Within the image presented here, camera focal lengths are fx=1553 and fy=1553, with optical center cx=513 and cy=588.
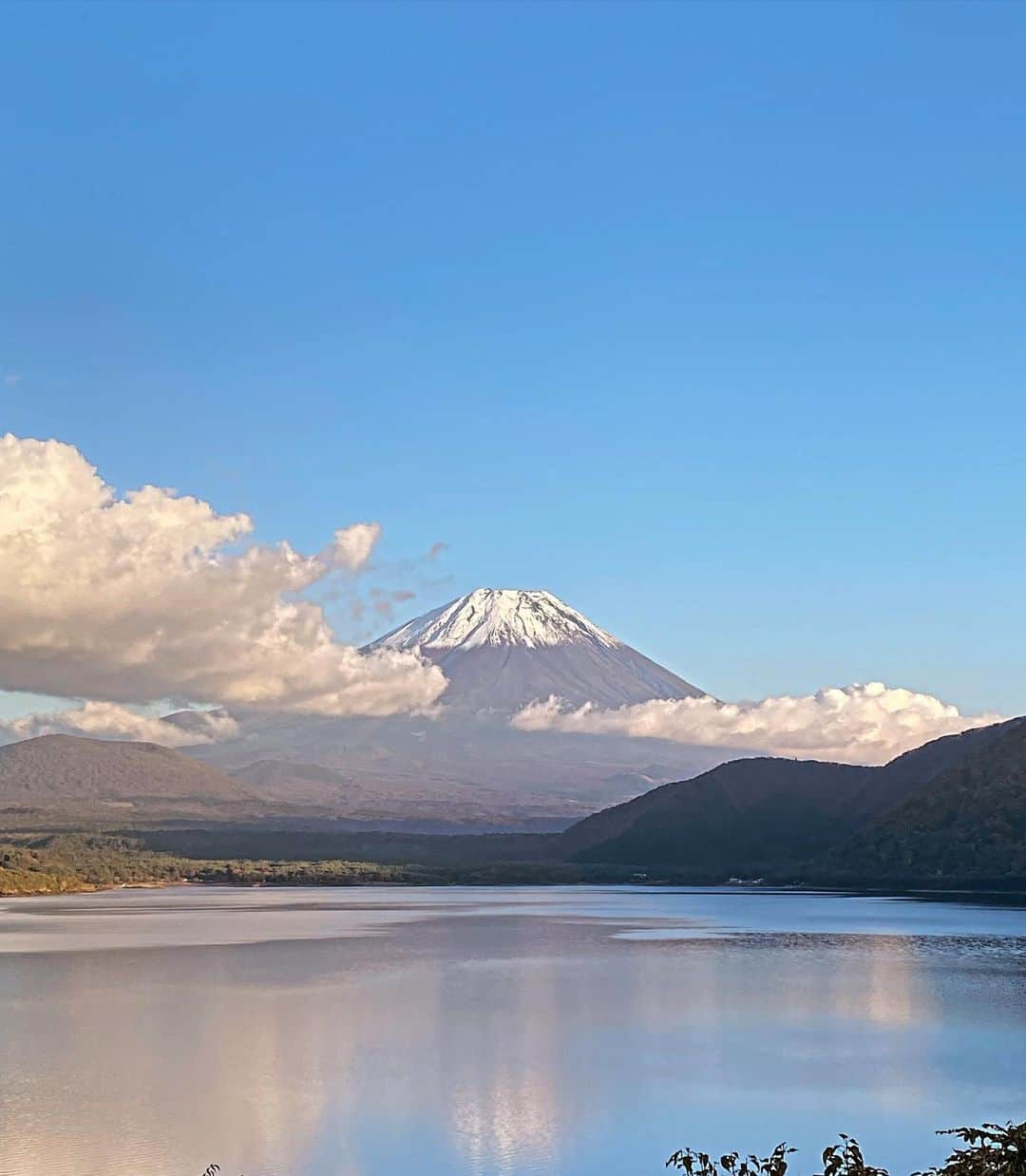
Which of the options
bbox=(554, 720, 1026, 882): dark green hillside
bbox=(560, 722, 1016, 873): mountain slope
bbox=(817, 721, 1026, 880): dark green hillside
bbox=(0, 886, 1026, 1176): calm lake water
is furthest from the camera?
bbox=(560, 722, 1016, 873): mountain slope

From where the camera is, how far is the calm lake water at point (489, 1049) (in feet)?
70.0

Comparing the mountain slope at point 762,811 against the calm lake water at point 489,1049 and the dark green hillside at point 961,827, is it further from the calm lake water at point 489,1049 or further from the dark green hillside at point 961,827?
the calm lake water at point 489,1049

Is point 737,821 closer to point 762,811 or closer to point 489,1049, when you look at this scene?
point 762,811

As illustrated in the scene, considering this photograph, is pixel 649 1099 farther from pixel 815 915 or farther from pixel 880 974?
pixel 815 915

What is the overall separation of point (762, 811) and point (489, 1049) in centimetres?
11112

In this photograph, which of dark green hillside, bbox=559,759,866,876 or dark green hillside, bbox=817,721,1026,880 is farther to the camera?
dark green hillside, bbox=559,759,866,876

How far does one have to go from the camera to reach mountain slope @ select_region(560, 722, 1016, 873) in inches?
5089

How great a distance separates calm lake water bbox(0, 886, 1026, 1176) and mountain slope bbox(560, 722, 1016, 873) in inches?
2826

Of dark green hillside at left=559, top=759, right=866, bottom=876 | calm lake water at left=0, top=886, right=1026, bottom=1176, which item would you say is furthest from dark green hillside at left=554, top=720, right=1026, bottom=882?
calm lake water at left=0, top=886, right=1026, bottom=1176

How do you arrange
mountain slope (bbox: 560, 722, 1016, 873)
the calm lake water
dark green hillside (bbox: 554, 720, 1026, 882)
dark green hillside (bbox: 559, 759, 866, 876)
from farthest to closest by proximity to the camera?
dark green hillside (bbox: 559, 759, 866, 876)
mountain slope (bbox: 560, 722, 1016, 873)
dark green hillside (bbox: 554, 720, 1026, 882)
the calm lake water


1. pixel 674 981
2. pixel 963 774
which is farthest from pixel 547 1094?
A: pixel 963 774

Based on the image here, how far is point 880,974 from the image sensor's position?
4253 cm

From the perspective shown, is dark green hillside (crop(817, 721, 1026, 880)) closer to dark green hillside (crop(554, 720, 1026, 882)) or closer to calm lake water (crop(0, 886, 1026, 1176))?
dark green hillside (crop(554, 720, 1026, 882))

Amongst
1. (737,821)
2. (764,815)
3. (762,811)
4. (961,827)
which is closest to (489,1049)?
(961,827)
